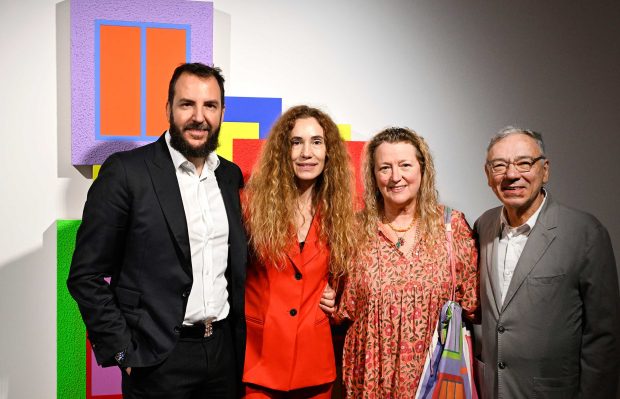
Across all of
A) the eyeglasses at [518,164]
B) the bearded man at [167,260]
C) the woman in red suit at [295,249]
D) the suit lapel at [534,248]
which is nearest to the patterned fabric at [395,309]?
the woman in red suit at [295,249]

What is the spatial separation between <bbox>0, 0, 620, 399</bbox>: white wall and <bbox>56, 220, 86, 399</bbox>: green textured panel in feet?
0.20

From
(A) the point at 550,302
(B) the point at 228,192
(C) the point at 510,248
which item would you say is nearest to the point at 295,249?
(B) the point at 228,192

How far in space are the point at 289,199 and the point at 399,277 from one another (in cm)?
54

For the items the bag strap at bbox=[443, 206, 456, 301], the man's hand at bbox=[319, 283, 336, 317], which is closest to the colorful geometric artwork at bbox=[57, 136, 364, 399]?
the bag strap at bbox=[443, 206, 456, 301]

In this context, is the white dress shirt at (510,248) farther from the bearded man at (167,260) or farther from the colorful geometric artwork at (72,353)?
the bearded man at (167,260)

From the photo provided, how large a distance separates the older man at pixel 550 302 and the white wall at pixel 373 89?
0.91m

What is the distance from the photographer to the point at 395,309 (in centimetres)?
195

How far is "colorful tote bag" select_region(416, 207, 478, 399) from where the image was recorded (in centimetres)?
191

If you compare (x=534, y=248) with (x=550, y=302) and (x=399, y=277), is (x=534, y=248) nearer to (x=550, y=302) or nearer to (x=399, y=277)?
(x=550, y=302)

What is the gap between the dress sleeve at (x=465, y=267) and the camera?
2076 mm

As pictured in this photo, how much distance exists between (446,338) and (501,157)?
0.70 metres

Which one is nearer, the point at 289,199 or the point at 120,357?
the point at 120,357

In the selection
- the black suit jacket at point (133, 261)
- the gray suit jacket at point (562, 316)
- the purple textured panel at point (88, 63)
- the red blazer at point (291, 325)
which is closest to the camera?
the black suit jacket at point (133, 261)

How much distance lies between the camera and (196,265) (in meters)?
1.88
